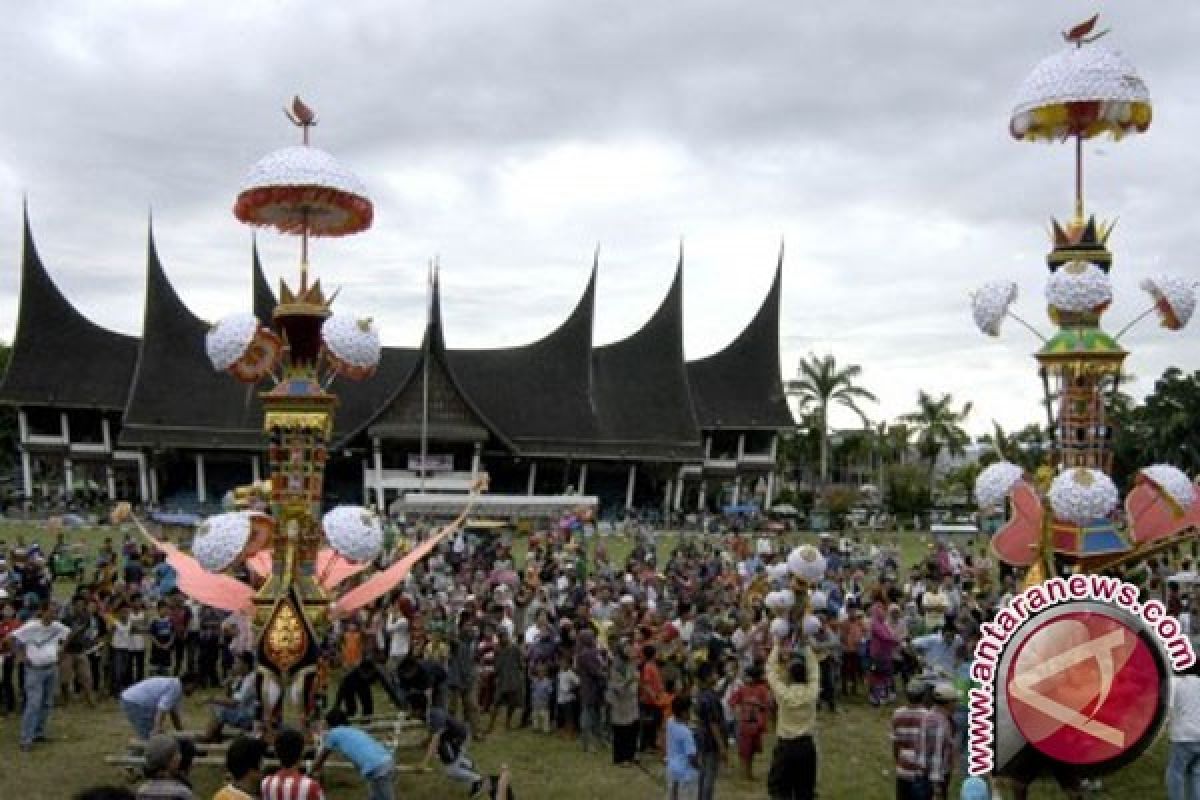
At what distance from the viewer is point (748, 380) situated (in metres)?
51.6

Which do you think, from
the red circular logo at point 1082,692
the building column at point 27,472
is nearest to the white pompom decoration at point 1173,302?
the red circular logo at point 1082,692

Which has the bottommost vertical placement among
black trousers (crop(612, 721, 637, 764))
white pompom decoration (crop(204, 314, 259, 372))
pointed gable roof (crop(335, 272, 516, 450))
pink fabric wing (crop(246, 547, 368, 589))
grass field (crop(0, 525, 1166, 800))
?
grass field (crop(0, 525, 1166, 800))

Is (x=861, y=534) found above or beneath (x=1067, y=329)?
beneath

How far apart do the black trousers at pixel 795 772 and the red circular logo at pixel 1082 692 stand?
2831 mm

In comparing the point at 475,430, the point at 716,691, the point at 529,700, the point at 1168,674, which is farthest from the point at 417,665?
the point at 475,430

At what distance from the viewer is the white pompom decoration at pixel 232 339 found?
30.9ft

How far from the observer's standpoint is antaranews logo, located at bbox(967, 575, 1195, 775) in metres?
4.59

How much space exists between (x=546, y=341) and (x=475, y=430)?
7.30 metres

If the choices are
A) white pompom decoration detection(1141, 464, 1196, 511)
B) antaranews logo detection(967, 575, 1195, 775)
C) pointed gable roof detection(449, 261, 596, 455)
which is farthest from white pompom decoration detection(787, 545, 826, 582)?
pointed gable roof detection(449, 261, 596, 455)

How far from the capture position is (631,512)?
144ft

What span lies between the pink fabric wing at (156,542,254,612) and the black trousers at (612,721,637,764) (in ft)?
10.1

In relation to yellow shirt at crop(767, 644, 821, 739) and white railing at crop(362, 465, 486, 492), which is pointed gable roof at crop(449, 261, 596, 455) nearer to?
white railing at crop(362, 465, 486, 492)

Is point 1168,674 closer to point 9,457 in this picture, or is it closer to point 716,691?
point 716,691

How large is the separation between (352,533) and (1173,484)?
6137 mm
